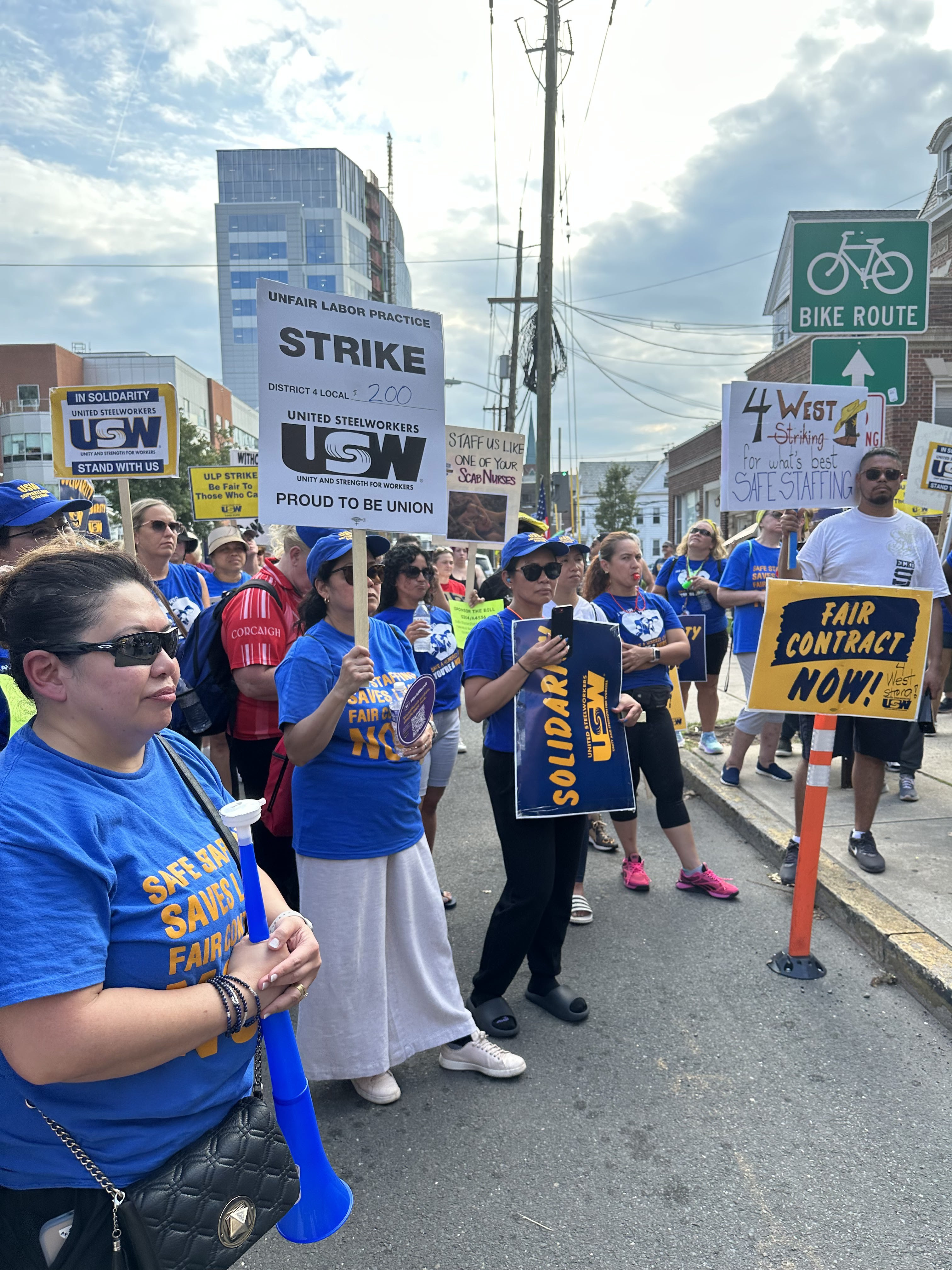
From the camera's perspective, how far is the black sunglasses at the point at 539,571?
3547mm

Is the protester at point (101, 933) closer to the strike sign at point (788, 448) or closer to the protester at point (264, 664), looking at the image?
the protester at point (264, 664)

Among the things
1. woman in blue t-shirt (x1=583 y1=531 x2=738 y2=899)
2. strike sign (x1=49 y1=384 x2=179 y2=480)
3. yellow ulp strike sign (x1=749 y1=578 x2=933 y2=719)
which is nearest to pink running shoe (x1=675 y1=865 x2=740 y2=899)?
woman in blue t-shirt (x1=583 y1=531 x2=738 y2=899)

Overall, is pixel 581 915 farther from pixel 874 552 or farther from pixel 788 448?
pixel 788 448

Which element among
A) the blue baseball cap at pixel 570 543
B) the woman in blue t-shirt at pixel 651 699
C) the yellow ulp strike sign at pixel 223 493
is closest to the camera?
the blue baseball cap at pixel 570 543

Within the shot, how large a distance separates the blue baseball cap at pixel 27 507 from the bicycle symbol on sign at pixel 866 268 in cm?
572

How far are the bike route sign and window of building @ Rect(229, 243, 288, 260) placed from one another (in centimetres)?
11941

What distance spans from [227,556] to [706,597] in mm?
4275

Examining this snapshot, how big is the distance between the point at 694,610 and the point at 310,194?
122 m

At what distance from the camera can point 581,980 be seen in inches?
152

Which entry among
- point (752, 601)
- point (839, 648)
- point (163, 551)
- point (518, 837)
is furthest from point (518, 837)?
point (752, 601)

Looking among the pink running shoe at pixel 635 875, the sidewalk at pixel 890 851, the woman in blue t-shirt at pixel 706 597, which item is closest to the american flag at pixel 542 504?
the woman in blue t-shirt at pixel 706 597

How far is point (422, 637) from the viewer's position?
4688 millimetres

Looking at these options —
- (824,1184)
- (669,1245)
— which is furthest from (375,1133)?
(824,1184)

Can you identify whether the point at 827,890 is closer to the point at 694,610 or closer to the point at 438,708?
the point at 438,708
